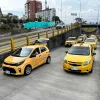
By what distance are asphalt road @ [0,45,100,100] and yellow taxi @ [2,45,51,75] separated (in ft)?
1.23

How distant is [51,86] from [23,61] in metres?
2.52

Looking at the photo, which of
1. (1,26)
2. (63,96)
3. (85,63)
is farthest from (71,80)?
(1,26)

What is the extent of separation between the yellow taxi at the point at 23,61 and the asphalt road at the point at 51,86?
14.8 inches

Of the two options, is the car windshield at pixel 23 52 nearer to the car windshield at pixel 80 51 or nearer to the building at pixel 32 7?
the car windshield at pixel 80 51

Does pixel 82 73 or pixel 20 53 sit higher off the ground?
pixel 20 53

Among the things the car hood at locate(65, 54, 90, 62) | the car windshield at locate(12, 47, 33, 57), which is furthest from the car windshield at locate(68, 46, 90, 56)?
the car windshield at locate(12, 47, 33, 57)

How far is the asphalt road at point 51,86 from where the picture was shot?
22.7ft

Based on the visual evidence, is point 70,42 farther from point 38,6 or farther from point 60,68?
point 38,6

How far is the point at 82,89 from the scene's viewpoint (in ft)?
25.2

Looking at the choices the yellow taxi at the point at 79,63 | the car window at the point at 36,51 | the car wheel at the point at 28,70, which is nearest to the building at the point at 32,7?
the car window at the point at 36,51

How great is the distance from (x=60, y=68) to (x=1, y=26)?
33.4 metres

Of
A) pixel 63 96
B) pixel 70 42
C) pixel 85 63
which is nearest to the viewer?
pixel 63 96

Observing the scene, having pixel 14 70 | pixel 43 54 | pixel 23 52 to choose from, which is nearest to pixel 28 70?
pixel 14 70

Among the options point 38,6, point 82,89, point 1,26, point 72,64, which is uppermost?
point 38,6
